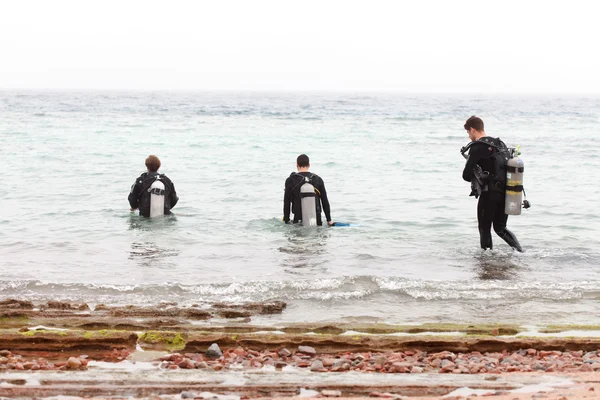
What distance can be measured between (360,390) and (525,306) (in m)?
3.98

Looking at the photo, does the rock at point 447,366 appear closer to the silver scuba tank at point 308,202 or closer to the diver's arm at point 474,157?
the diver's arm at point 474,157

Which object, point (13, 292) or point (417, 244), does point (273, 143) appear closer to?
point (417, 244)

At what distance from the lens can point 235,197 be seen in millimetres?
17266

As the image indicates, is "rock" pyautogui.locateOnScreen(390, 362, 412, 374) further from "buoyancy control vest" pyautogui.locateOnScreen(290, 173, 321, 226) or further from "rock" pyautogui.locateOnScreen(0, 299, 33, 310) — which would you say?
"buoyancy control vest" pyautogui.locateOnScreen(290, 173, 321, 226)

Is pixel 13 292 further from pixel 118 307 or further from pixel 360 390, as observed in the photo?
pixel 360 390

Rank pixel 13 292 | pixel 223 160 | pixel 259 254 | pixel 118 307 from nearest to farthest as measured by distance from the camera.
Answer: pixel 118 307 < pixel 13 292 < pixel 259 254 < pixel 223 160

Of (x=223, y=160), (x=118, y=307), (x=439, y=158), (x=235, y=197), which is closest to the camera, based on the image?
Result: (x=118, y=307)

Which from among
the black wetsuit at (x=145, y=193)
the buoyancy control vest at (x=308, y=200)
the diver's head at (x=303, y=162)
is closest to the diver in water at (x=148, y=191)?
the black wetsuit at (x=145, y=193)

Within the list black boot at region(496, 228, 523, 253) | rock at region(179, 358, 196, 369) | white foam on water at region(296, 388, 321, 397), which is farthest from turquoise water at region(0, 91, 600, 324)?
white foam on water at region(296, 388, 321, 397)

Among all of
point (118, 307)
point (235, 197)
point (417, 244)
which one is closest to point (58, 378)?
point (118, 307)

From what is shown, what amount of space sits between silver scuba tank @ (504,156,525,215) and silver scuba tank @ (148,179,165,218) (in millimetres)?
5811

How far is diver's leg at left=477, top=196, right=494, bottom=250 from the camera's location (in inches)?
400

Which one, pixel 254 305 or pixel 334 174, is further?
pixel 334 174

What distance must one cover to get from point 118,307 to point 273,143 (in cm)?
2605
